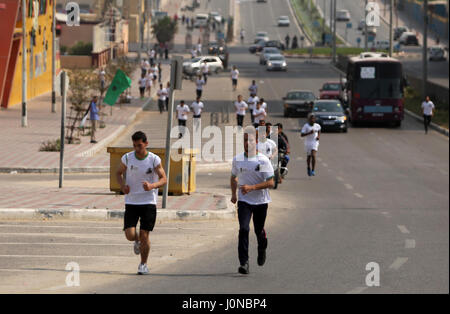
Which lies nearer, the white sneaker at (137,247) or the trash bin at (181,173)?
the white sneaker at (137,247)

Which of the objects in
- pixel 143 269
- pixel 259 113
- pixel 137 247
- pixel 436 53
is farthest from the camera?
pixel 436 53

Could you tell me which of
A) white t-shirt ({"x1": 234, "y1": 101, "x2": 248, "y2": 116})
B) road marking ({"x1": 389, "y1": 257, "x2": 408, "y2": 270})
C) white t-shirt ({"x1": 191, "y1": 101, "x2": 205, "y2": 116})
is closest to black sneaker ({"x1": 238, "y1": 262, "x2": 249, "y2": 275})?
road marking ({"x1": 389, "y1": 257, "x2": 408, "y2": 270})

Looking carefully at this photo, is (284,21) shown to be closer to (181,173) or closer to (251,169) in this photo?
(181,173)

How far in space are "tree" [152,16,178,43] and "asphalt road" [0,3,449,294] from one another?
7910cm

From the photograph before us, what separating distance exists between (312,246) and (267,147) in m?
6.67

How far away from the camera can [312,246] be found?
1941cm

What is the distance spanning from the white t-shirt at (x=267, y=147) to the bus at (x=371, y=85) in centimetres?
512

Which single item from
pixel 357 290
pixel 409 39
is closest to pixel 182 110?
pixel 357 290

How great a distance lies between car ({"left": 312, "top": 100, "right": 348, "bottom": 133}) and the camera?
24.4 meters

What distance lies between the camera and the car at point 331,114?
80.0ft

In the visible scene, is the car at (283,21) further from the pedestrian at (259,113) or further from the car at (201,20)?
the pedestrian at (259,113)

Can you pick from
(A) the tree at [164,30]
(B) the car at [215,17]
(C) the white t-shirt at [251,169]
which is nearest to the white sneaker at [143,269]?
(C) the white t-shirt at [251,169]

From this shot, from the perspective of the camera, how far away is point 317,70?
331 ft
